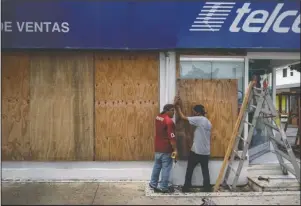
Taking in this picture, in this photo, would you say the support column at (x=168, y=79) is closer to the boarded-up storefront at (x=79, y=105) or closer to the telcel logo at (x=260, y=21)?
the boarded-up storefront at (x=79, y=105)

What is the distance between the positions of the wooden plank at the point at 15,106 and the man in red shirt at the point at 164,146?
8.53 feet

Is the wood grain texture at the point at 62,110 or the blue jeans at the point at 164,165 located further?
the wood grain texture at the point at 62,110

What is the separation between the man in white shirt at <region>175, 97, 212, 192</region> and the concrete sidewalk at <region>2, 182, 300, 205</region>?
0.55 metres

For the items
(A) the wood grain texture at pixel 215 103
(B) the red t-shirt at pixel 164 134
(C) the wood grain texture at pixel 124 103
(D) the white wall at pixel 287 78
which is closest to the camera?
(B) the red t-shirt at pixel 164 134

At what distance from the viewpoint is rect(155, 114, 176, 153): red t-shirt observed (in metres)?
6.01

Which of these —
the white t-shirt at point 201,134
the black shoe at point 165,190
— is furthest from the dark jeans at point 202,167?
the black shoe at point 165,190

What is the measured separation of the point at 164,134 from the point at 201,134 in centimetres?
66

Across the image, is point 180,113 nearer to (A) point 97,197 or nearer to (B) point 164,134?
(B) point 164,134

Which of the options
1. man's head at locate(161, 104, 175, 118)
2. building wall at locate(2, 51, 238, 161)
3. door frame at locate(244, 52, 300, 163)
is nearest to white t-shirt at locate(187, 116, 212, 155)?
man's head at locate(161, 104, 175, 118)

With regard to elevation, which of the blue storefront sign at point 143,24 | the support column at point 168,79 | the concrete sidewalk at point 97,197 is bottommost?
the concrete sidewalk at point 97,197

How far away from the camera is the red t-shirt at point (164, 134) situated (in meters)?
6.01

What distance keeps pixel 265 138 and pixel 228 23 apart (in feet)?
8.17

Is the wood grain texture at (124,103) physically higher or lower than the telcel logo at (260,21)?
lower

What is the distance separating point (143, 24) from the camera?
6.57 meters
